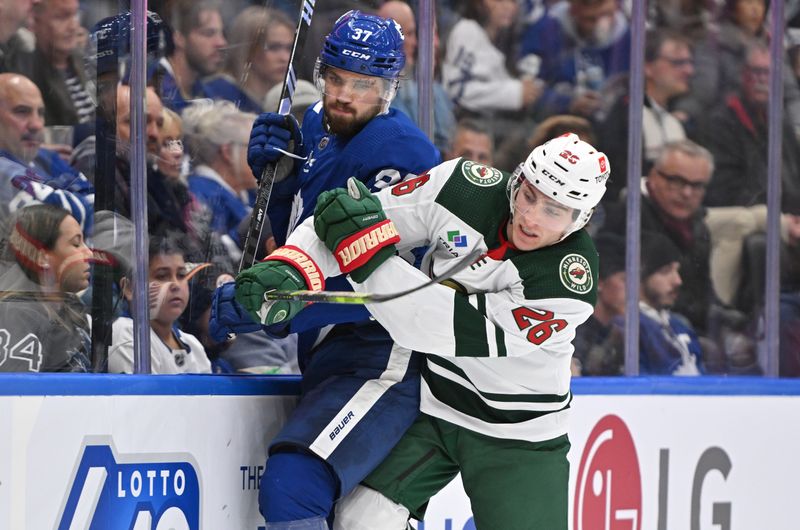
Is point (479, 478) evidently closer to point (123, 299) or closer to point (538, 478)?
point (538, 478)

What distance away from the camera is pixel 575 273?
2.31 meters

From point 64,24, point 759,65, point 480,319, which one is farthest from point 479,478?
point 759,65

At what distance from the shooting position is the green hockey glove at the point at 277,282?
7.18 feet

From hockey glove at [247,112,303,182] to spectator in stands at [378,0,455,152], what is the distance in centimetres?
41

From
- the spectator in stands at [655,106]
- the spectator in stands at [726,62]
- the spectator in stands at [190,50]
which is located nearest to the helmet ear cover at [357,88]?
the spectator in stands at [190,50]

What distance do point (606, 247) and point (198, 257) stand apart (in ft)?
3.70

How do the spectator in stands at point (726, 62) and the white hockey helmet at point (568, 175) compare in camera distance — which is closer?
the white hockey helmet at point (568, 175)

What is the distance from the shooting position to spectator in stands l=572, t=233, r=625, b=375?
3258 mm

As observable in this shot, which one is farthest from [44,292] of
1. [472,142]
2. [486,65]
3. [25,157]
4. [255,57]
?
[486,65]

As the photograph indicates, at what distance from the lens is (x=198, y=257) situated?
8.68 ft

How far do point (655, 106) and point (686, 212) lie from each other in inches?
12.0

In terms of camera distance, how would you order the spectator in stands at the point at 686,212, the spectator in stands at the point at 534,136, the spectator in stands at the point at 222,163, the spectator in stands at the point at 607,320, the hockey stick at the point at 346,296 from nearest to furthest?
the hockey stick at the point at 346,296, the spectator in stands at the point at 222,163, the spectator in stands at the point at 534,136, the spectator in stands at the point at 607,320, the spectator in stands at the point at 686,212

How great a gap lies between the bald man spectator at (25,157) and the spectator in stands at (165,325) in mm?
226

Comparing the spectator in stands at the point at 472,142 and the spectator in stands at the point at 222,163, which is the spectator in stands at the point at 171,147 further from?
the spectator in stands at the point at 472,142
